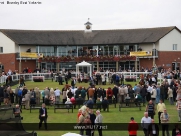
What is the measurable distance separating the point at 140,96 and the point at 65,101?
17.0 ft

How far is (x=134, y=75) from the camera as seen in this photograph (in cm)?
4312

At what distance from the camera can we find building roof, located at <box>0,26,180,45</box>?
2249 inches

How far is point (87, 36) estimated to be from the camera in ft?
201

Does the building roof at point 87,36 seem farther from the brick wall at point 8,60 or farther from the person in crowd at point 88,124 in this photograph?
the person in crowd at point 88,124

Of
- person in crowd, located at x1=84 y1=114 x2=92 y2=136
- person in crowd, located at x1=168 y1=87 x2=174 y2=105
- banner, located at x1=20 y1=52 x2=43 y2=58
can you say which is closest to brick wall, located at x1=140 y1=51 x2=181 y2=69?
banner, located at x1=20 y1=52 x2=43 y2=58

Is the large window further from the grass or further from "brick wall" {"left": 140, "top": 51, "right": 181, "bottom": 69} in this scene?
the grass

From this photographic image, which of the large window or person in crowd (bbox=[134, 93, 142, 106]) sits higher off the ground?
the large window

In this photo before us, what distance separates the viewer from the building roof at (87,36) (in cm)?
5712

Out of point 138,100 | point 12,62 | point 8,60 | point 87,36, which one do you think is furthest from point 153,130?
point 87,36

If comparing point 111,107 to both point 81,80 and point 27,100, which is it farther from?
point 81,80

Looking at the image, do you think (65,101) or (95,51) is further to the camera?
(95,51)

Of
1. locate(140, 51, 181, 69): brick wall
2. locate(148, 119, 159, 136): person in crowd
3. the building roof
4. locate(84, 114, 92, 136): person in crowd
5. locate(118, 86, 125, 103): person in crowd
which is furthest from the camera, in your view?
the building roof

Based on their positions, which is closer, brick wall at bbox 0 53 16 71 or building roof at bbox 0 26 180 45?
brick wall at bbox 0 53 16 71

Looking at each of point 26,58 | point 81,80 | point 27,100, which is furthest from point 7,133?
point 26,58
